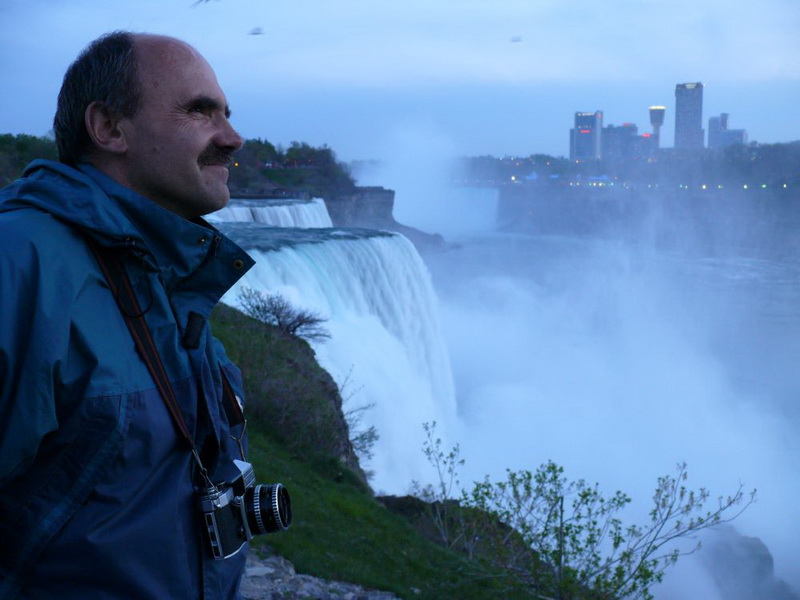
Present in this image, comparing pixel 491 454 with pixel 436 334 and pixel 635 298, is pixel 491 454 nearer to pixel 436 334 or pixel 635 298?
pixel 436 334

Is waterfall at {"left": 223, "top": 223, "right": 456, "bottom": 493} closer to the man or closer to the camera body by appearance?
the camera body

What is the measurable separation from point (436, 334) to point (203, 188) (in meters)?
19.3

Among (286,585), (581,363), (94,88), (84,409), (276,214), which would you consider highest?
(94,88)

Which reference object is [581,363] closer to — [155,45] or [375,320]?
[375,320]

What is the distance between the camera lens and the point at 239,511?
62.1 inches

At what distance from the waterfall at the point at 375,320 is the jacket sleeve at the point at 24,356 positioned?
38.8ft

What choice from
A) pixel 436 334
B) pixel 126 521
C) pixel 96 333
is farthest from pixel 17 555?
pixel 436 334

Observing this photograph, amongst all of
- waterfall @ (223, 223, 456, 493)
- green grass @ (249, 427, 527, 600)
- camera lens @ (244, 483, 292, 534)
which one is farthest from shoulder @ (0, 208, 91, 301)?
waterfall @ (223, 223, 456, 493)

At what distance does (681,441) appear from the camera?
2736 cm

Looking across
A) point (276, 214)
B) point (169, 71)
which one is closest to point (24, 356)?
point (169, 71)

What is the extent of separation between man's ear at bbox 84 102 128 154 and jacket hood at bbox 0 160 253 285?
0.05 metres

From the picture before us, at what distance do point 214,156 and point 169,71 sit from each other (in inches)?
6.8

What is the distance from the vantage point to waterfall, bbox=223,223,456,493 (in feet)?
47.9

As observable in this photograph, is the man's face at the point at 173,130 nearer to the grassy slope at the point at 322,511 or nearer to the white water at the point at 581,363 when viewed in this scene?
the grassy slope at the point at 322,511
